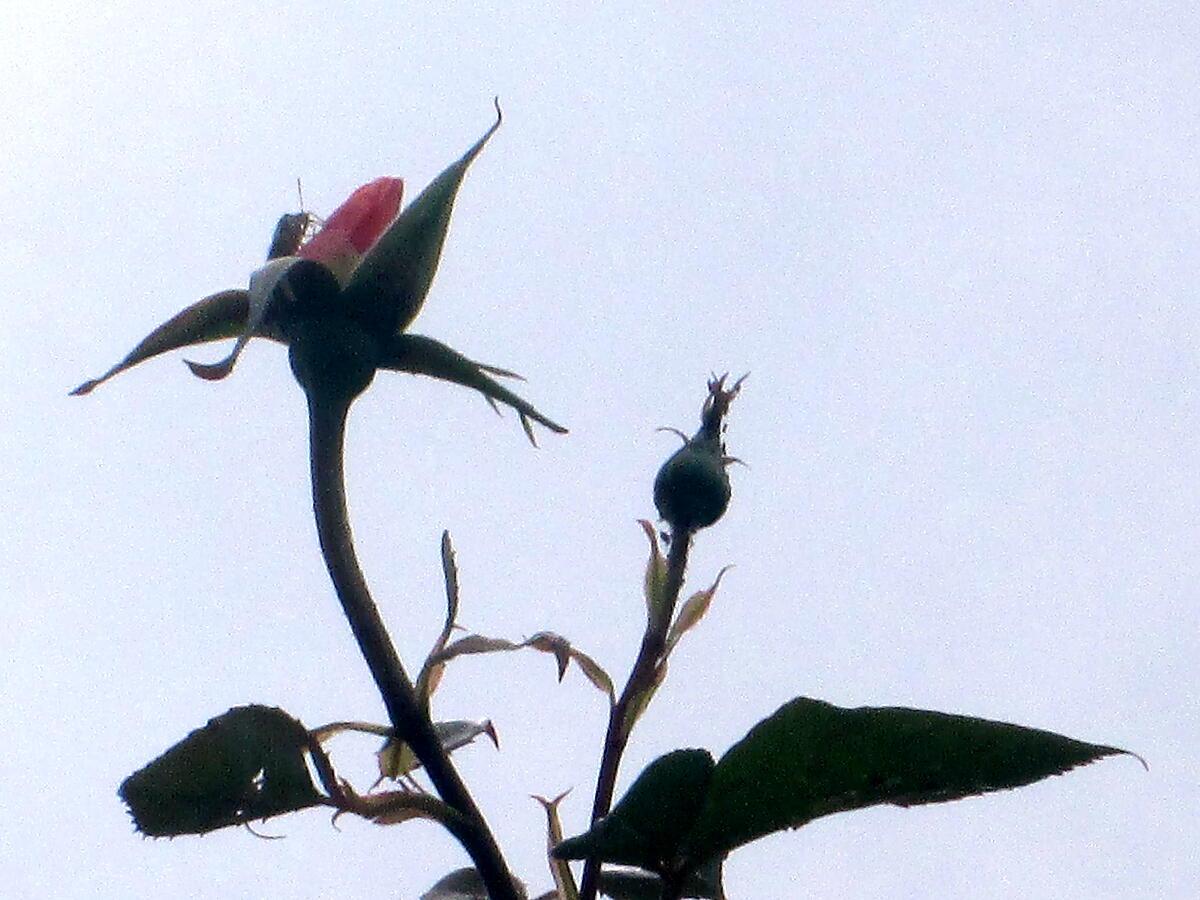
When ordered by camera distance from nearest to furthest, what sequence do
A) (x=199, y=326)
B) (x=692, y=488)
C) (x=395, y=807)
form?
(x=395, y=807) → (x=199, y=326) → (x=692, y=488)

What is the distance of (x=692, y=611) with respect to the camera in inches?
59.9

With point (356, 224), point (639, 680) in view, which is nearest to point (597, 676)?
point (639, 680)

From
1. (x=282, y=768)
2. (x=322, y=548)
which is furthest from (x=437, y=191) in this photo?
(x=282, y=768)

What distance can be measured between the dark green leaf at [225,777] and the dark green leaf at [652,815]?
9.3 inches

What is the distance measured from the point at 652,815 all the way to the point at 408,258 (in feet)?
1.64

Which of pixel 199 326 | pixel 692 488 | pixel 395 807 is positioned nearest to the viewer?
pixel 395 807

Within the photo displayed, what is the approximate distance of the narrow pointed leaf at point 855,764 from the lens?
1.05m

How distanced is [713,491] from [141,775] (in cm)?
69

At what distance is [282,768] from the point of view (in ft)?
3.84

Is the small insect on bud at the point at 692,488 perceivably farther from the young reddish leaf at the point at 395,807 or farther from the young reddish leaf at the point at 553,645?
the young reddish leaf at the point at 395,807

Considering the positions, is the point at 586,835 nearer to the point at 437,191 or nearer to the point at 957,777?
the point at 957,777

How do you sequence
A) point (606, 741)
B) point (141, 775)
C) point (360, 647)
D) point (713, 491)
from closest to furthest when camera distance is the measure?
point (360, 647)
point (141, 775)
point (606, 741)
point (713, 491)

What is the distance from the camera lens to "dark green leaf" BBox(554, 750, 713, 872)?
3.59 ft

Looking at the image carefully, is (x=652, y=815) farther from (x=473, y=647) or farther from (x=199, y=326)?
(x=199, y=326)
